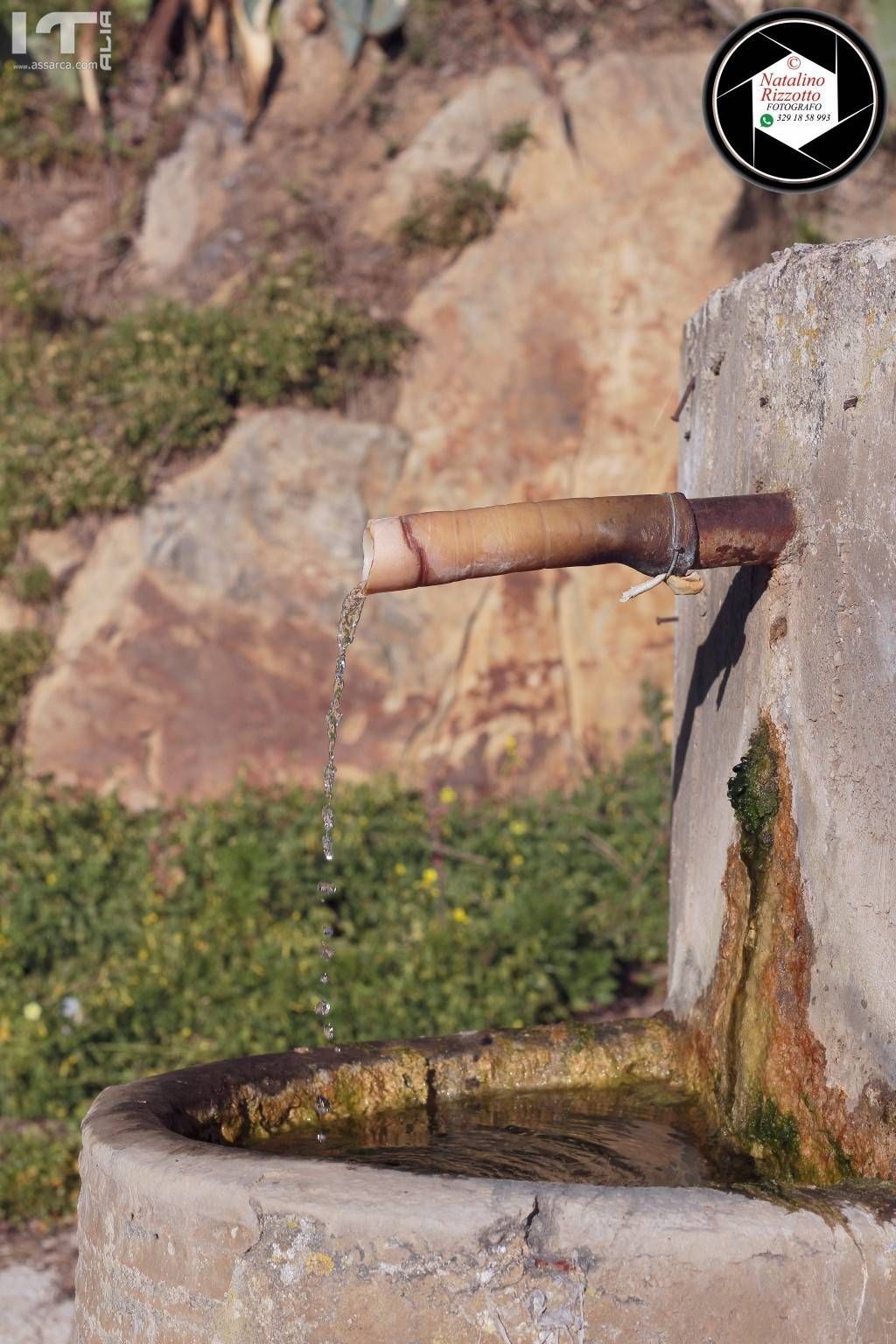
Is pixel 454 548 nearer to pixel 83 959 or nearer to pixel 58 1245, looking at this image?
pixel 58 1245

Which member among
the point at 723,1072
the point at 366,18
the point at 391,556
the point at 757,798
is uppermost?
the point at 366,18

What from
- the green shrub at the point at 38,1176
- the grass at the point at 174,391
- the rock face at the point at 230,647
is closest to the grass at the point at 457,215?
the grass at the point at 174,391

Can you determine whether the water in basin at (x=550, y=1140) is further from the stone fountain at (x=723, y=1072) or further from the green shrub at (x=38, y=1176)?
the green shrub at (x=38, y=1176)

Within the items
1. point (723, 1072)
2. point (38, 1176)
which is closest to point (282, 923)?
point (38, 1176)

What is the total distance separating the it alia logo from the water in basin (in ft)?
10.8

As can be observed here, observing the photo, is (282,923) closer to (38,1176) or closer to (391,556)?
(38,1176)

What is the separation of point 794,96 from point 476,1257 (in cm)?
387

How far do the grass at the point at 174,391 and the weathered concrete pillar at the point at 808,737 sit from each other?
3.59 m

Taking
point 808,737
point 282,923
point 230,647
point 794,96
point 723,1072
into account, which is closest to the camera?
point 808,737

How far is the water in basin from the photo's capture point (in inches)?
88.7

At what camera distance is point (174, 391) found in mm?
6055

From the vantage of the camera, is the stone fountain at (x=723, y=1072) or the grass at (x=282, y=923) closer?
the stone fountain at (x=723, y=1072)

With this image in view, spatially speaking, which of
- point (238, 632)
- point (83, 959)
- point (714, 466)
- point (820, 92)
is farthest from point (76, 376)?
point (714, 466)

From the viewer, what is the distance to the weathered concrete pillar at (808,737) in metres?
1.97
